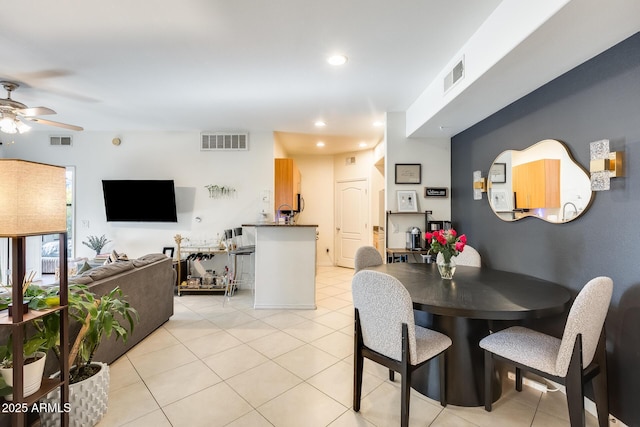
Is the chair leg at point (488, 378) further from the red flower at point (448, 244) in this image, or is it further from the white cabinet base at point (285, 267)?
the white cabinet base at point (285, 267)

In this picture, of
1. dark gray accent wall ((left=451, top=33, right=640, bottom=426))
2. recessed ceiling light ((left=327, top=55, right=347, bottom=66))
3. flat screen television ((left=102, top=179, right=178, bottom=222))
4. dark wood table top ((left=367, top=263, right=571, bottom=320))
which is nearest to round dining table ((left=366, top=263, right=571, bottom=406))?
A: dark wood table top ((left=367, top=263, right=571, bottom=320))

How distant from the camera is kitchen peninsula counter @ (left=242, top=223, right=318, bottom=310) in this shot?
12.6 ft

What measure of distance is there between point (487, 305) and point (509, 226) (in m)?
1.51

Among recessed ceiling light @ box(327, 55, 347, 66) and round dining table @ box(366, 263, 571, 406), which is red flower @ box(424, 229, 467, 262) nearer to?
round dining table @ box(366, 263, 571, 406)

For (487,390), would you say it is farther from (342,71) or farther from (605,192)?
(342,71)

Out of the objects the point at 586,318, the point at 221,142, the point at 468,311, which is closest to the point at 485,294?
the point at 468,311

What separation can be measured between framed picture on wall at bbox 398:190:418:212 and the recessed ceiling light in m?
1.95

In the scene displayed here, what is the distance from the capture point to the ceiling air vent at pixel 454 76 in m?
2.46

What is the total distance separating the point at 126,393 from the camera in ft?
6.74

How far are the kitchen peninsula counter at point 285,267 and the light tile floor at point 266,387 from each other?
53cm

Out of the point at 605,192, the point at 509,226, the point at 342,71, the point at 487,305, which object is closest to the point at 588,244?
the point at 605,192

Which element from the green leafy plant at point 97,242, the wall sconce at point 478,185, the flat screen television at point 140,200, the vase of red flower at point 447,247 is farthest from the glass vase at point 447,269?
the green leafy plant at point 97,242

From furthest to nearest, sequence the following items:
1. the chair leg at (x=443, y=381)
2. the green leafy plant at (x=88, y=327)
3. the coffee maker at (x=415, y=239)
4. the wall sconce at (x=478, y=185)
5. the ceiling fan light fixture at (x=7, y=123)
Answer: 1. the coffee maker at (x=415, y=239)
2. the wall sconce at (x=478, y=185)
3. the ceiling fan light fixture at (x=7, y=123)
4. the chair leg at (x=443, y=381)
5. the green leafy plant at (x=88, y=327)

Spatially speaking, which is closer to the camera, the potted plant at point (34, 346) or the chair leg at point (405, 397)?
the potted plant at point (34, 346)
